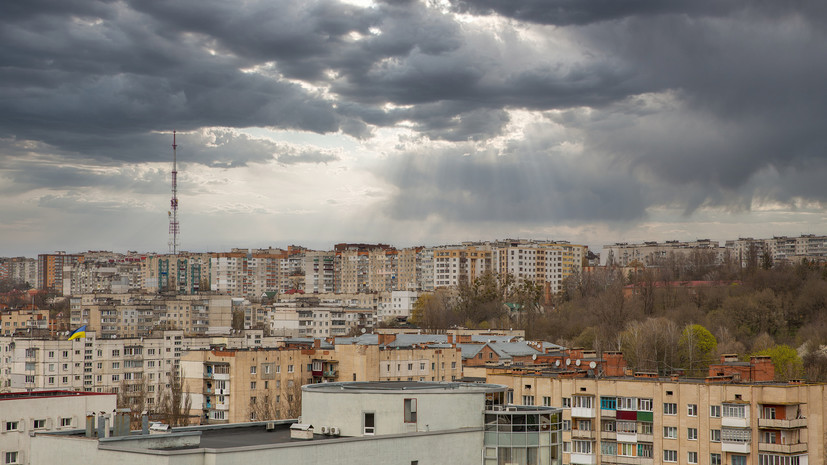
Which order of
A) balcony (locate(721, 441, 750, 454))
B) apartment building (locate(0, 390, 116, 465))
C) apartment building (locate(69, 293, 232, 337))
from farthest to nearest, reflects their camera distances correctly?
1. apartment building (locate(69, 293, 232, 337))
2. balcony (locate(721, 441, 750, 454))
3. apartment building (locate(0, 390, 116, 465))

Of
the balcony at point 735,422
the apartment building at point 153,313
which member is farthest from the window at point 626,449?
the apartment building at point 153,313

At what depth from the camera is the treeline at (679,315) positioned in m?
72.2

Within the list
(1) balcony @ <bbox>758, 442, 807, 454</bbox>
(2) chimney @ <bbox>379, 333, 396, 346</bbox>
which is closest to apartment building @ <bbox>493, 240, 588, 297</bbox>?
(2) chimney @ <bbox>379, 333, 396, 346</bbox>

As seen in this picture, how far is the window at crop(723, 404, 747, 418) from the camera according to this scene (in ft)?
117

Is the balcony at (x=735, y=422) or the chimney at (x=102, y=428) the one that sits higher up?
the chimney at (x=102, y=428)

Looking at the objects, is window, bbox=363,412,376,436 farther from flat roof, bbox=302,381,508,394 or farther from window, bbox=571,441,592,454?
window, bbox=571,441,592,454

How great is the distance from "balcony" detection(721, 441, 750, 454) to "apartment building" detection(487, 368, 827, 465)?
4 centimetres

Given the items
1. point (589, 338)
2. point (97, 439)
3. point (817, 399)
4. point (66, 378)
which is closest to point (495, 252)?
point (589, 338)

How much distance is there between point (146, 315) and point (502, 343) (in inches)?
2351

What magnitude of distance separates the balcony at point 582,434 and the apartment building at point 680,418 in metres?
0.04

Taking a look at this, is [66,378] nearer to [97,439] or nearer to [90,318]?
[90,318]

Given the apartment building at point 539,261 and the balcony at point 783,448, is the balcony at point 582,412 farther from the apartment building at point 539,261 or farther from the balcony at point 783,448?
the apartment building at point 539,261

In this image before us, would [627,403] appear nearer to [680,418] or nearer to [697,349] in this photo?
[680,418]

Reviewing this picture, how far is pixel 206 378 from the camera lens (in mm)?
56531
